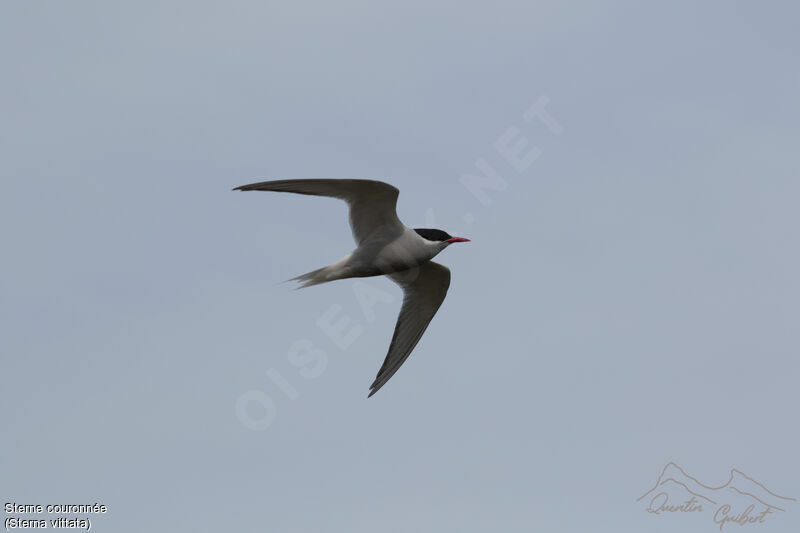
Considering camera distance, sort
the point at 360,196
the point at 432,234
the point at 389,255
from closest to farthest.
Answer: the point at 360,196, the point at 389,255, the point at 432,234

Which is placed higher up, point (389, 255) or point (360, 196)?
point (360, 196)

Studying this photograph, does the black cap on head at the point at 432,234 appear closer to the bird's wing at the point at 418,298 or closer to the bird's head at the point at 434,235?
the bird's head at the point at 434,235

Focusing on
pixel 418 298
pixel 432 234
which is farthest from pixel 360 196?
pixel 418 298

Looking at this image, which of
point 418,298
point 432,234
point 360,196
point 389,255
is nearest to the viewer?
point 360,196

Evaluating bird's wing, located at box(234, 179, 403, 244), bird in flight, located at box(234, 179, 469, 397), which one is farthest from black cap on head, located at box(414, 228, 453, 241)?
bird's wing, located at box(234, 179, 403, 244)

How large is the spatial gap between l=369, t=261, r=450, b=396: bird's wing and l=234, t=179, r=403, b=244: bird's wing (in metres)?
1.29

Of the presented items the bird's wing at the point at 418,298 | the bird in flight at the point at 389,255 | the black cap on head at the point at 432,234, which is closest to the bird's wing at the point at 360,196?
the bird in flight at the point at 389,255

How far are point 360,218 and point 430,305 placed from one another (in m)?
1.93

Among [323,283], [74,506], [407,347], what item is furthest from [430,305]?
[74,506]

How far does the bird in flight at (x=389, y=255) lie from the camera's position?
12.2m

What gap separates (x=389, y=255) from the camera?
42.6 feet

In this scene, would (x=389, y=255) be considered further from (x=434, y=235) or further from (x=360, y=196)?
(x=360, y=196)

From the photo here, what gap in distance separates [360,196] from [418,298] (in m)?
2.22

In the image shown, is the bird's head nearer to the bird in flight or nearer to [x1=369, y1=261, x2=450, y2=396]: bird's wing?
the bird in flight
